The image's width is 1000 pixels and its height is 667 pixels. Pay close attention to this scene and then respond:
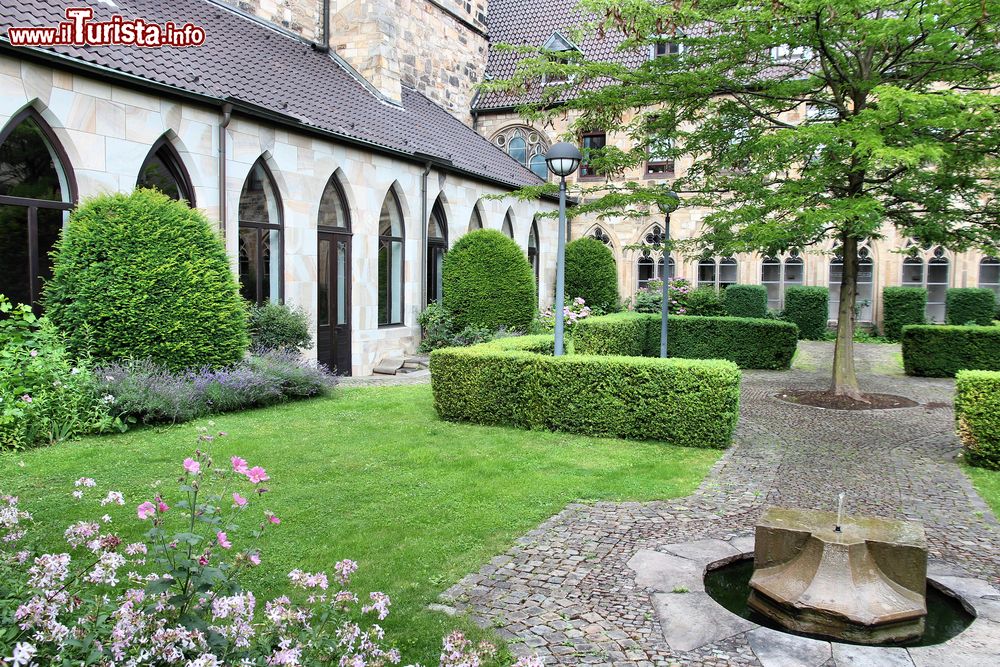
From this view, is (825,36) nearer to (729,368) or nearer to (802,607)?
(729,368)

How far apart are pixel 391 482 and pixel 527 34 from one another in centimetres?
Answer: 2210

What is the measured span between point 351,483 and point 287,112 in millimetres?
7643

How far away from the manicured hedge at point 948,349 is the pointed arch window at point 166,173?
13.3 meters

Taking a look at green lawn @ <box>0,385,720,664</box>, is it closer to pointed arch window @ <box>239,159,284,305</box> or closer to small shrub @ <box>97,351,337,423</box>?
small shrub @ <box>97,351,337,423</box>

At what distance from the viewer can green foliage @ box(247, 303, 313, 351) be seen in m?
10.9

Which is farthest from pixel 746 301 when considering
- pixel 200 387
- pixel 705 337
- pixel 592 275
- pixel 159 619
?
pixel 159 619

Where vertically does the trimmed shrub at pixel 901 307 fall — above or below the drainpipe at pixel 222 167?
below

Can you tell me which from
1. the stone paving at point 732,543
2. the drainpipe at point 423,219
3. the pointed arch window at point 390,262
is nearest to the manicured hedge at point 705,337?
the drainpipe at point 423,219

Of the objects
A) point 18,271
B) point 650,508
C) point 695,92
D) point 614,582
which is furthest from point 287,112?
point 614,582

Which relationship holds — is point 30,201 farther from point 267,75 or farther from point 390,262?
point 390,262

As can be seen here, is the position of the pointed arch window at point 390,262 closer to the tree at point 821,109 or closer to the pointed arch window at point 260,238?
the pointed arch window at point 260,238

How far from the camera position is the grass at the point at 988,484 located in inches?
234

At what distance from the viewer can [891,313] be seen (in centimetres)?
2075

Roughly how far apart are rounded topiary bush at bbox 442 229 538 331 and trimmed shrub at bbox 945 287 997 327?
42.8ft
